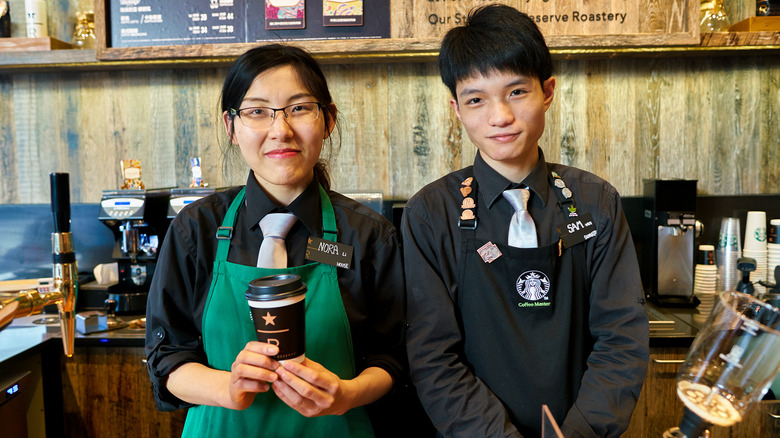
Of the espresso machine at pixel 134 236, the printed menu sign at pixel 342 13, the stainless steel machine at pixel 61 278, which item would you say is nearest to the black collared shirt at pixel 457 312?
the stainless steel machine at pixel 61 278

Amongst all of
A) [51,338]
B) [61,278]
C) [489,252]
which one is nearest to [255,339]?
[61,278]

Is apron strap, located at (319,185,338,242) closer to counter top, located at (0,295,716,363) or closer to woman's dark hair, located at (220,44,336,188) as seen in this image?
woman's dark hair, located at (220,44,336,188)

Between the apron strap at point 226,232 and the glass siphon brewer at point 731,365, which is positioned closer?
the glass siphon brewer at point 731,365

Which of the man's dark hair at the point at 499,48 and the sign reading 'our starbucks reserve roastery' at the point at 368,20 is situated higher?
the sign reading 'our starbucks reserve roastery' at the point at 368,20

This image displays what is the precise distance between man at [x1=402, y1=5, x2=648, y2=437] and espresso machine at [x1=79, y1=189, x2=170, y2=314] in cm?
130

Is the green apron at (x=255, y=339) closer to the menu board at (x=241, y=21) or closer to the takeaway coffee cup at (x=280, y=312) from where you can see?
the takeaway coffee cup at (x=280, y=312)

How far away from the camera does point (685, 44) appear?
216 cm

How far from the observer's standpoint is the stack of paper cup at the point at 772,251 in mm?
2312

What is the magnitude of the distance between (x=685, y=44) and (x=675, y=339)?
1.11 metres

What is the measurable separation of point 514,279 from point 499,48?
51cm

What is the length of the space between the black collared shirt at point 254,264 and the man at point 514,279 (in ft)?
0.18

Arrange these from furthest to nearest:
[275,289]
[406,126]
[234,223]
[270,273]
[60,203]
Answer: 1. [406,126]
2. [234,223]
3. [270,273]
4. [60,203]
5. [275,289]

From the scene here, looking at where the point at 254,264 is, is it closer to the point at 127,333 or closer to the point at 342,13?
the point at 127,333

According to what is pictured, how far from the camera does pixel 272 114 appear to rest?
48.0 inches
